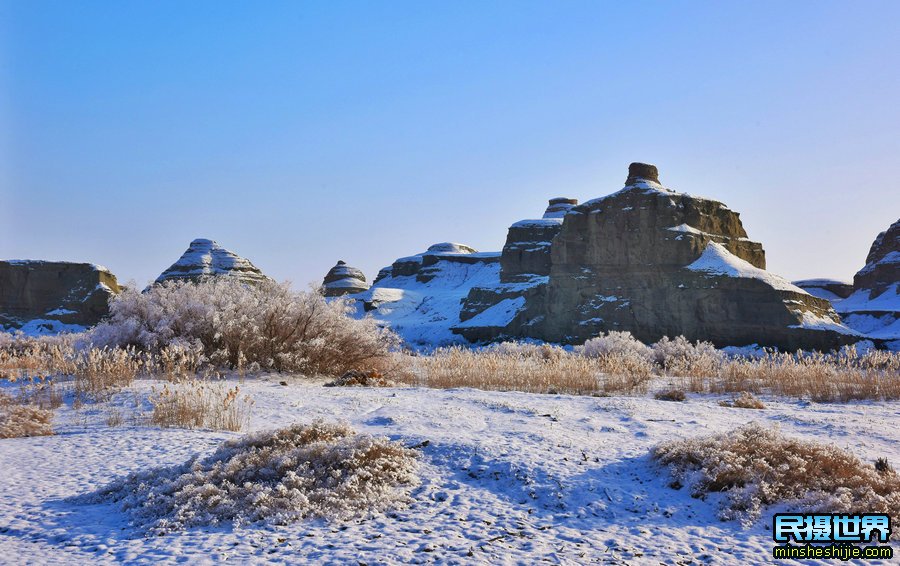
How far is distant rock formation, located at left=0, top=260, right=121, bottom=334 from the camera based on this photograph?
251 feet

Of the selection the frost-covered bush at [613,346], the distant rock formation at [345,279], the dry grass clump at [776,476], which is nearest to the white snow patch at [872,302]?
the frost-covered bush at [613,346]

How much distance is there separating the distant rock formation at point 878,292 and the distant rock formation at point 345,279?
7913 cm

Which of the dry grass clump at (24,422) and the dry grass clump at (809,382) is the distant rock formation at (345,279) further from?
the dry grass clump at (24,422)

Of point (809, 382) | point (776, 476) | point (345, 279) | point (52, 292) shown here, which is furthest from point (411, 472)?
point (345, 279)

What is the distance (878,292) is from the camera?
8275 cm

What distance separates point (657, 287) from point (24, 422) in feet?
173

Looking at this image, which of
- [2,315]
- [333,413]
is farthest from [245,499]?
[2,315]

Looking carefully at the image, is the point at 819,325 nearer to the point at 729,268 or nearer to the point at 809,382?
the point at 729,268

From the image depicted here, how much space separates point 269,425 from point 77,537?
3220mm

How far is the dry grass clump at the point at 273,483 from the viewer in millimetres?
4250

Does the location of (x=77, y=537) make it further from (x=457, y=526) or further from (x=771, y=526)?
(x=771, y=526)

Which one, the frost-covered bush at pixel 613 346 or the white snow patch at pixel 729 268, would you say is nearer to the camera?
the frost-covered bush at pixel 613 346

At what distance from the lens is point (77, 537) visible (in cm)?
391

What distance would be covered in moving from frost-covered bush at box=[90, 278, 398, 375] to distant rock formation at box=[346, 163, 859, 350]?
41706 millimetres
